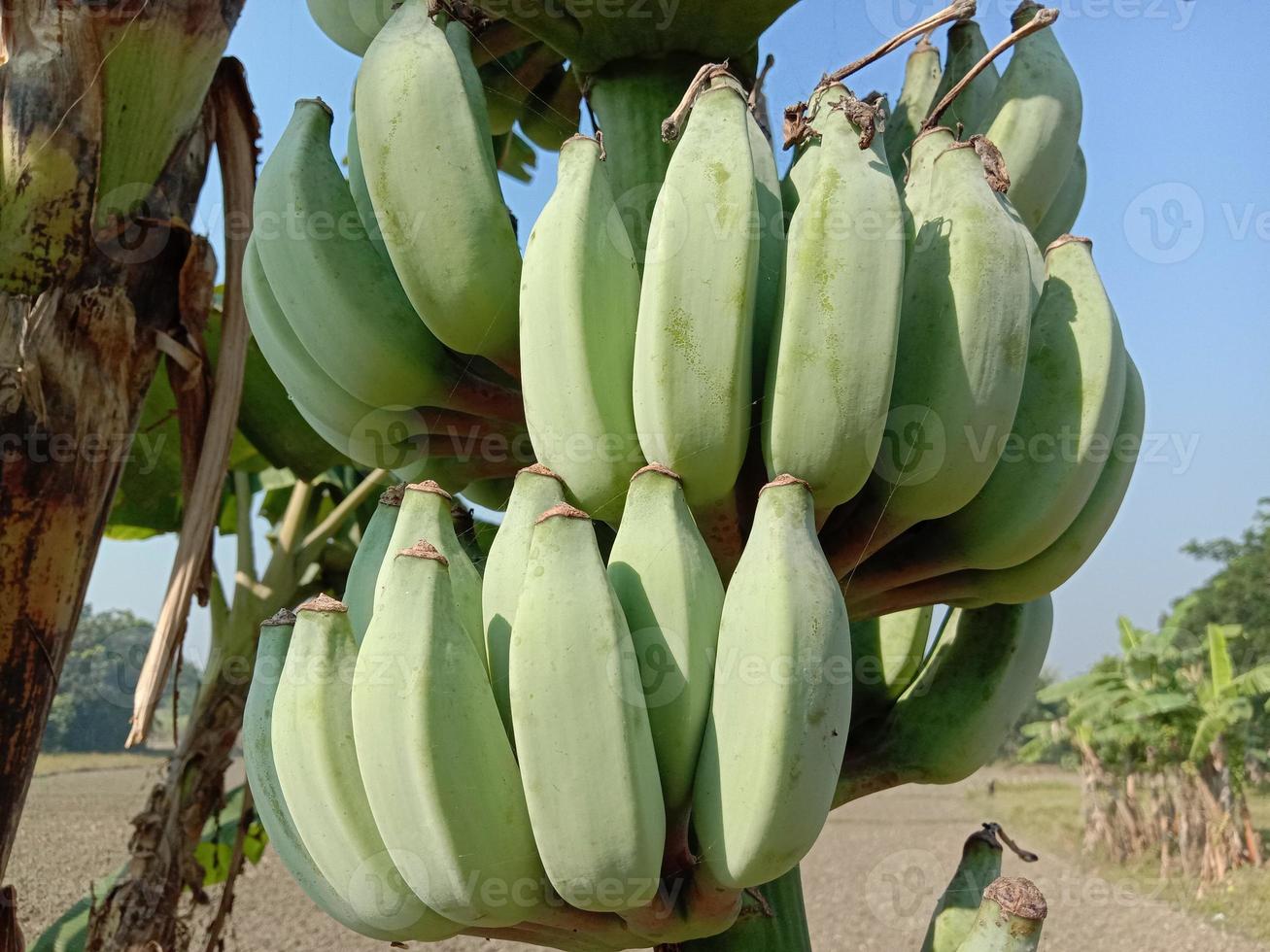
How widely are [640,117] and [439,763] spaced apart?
79 cm

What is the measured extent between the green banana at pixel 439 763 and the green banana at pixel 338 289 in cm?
→ 33

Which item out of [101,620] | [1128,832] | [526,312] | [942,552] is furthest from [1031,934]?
[1128,832]

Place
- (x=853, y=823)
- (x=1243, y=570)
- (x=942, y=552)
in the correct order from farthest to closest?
(x=1243, y=570) → (x=853, y=823) → (x=942, y=552)

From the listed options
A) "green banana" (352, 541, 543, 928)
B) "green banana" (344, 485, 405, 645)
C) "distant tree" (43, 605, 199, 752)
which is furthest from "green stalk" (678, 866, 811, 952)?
"distant tree" (43, 605, 199, 752)

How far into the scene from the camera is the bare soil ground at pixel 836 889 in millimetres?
4312

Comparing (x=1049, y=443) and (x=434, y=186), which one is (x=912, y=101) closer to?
(x=1049, y=443)

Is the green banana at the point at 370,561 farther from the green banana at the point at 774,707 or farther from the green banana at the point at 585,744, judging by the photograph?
the green banana at the point at 774,707

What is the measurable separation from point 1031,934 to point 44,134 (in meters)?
1.70

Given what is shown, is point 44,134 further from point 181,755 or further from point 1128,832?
point 1128,832

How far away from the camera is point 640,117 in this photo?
4.16 feet

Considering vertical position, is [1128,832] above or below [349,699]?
below

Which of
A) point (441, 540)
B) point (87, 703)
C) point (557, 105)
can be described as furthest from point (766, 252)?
point (87, 703)

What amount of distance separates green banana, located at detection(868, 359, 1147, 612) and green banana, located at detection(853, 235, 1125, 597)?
2.4 inches

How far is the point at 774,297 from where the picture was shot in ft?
3.46
